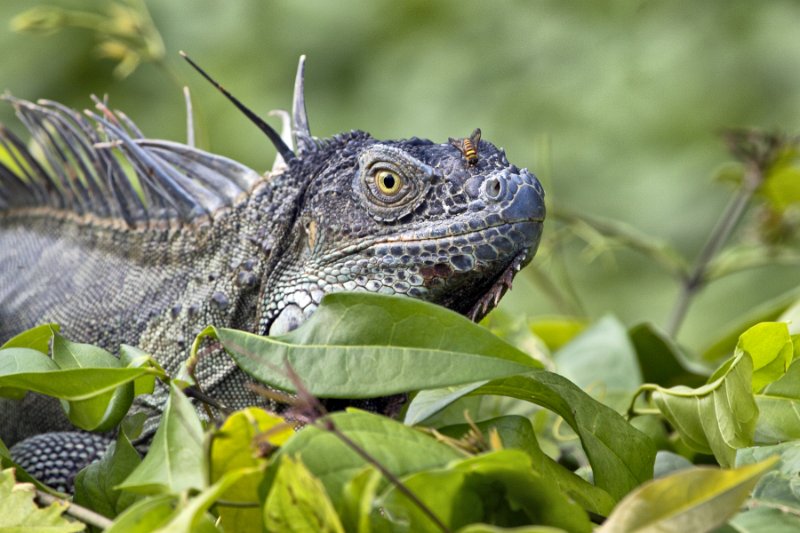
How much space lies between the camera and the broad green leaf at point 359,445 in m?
1.06

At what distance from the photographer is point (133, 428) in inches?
56.7

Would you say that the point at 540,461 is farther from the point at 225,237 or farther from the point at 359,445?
the point at 225,237

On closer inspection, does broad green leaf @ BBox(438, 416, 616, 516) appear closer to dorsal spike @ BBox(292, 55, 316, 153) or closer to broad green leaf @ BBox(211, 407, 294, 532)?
broad green leaf @ BBox(211, 407, 294, 532)

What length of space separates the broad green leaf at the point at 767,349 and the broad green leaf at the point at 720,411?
0.15ft

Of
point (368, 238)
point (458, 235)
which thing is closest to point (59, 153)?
point (368, 238)

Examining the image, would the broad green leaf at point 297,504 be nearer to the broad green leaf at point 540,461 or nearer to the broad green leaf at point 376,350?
the broad green leaf at point 376,350

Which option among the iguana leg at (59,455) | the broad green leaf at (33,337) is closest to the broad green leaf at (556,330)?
the iguana leg at (59,455)

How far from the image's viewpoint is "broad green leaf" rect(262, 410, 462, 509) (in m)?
1.06

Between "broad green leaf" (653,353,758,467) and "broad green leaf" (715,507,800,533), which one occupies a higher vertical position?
"broad green leaf" (653,353,758,467)

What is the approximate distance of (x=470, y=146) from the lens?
1763 millimetres

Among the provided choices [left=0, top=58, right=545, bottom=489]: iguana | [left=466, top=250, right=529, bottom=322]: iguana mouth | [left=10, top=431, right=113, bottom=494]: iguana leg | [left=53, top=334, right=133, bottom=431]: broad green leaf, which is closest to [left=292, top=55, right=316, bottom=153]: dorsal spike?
[left=0, top=58, right=545, bottom=489]: iguana

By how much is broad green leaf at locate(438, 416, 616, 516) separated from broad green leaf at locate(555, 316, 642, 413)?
2.18ft

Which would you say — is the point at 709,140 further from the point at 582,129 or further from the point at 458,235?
the point at 458,235

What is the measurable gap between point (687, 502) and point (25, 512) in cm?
73
